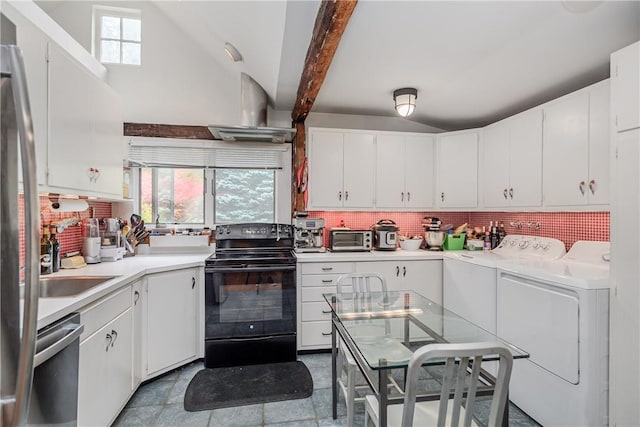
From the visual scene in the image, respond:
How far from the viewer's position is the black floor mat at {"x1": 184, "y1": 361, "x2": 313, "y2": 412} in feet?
6.97

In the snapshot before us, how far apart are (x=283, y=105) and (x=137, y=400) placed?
2.80m

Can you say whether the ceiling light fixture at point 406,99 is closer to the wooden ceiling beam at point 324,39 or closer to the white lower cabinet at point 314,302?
the wooden ceiling beam at point 324,39

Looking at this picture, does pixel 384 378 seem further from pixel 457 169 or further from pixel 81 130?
pixel 457 169

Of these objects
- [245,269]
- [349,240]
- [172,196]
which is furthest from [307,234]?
[172,196]

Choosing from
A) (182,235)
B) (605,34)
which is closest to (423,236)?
(605,34)

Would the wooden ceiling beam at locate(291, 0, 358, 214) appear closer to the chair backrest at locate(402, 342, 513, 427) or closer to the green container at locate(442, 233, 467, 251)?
the chair backrest at locate(402, 342, 513, 427)

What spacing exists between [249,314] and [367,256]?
1183 millimetres

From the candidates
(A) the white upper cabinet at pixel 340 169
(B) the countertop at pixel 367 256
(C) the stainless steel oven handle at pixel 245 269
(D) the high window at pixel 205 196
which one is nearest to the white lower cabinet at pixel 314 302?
(B) the countertop at pixel 367 256

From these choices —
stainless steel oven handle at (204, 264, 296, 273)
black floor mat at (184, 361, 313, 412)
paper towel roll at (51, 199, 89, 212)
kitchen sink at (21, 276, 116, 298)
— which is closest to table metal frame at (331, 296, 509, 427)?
black floor mat at (184, 361, 313, 412)

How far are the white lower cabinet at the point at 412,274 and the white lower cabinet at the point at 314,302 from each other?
0.29m

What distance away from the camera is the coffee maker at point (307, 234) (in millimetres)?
3010

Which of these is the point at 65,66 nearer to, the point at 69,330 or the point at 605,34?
the point at 69,330

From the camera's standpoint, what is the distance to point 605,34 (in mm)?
1748

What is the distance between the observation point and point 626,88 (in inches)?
59.9
